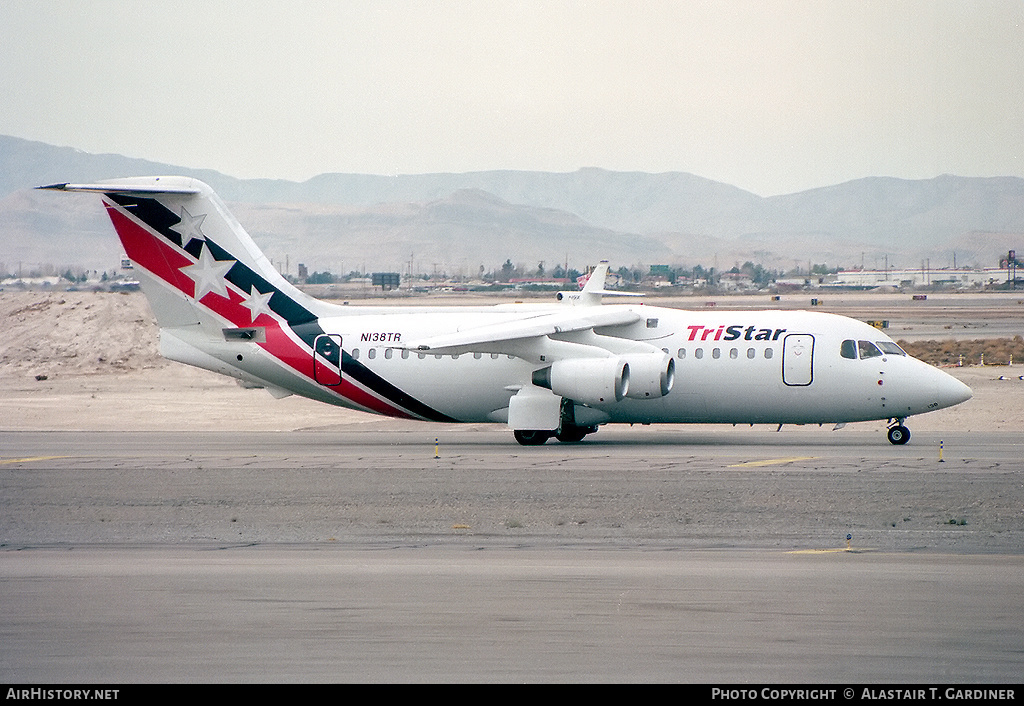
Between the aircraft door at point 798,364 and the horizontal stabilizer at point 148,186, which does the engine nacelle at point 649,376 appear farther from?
the horizontal stabilizer at point 148,186

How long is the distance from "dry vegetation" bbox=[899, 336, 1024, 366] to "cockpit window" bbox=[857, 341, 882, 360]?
74.8ft

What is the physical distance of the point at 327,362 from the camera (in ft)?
95.8

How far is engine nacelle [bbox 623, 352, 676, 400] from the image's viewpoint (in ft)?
89.0

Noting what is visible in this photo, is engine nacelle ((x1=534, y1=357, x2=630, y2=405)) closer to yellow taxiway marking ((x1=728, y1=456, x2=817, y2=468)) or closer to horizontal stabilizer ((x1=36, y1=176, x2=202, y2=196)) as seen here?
yellow taxiway marking ((x1=728, y1=456, x2=817, y2=468))

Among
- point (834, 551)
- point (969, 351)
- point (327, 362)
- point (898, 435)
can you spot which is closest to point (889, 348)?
point (898, 435)

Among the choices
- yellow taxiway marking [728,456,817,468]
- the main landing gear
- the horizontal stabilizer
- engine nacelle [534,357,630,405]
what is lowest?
yellow taxiway marking [728,456,817,468]

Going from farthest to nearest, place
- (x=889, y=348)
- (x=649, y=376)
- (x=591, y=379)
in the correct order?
1. (x=889, y=348)
2. (x=591, y=379)
3. (x=649, y=376)

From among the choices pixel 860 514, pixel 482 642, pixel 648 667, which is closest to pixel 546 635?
pixel 482 642

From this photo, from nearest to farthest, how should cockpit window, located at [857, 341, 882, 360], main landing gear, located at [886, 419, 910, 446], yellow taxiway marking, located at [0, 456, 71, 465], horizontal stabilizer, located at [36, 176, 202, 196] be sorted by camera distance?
yellow taxiway marking, located at [0, 456, 71, 465], main landing gear, located at [886, 419, 910, 446], cockpit window, located at [857, 341, 882, 360], horizontal stabilizer, located at [36, 176, 202, 196]

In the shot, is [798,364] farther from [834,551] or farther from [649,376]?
[834,551]

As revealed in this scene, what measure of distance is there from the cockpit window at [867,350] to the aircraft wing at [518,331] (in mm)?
5005

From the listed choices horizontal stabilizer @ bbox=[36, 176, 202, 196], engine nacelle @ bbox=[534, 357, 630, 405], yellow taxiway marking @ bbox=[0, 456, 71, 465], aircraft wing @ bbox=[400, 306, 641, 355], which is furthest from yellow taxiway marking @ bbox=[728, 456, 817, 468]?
horizontal stabilizer @ bbox=[36, 176, 202, 196]

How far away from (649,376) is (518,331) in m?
3.08

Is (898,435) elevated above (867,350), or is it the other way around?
(867,350)
